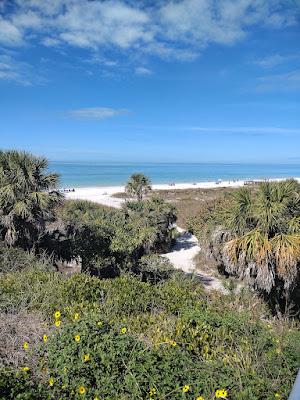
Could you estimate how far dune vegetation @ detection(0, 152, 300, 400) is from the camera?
3.47 meters

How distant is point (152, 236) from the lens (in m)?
18.2

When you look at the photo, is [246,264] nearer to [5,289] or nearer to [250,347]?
[250,347]

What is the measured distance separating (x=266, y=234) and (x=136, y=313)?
4.61 meters

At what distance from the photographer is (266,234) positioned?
30.0 feet

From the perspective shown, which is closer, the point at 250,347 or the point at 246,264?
the point at 250,347

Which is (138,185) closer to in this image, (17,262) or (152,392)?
(17,262)

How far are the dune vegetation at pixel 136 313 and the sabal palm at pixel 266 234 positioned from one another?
29 millimetres

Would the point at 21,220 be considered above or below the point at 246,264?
above

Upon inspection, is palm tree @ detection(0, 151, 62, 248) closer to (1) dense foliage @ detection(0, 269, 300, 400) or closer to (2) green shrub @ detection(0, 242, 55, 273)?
(2) green shrub @ detection(0, 242, 55, 273)

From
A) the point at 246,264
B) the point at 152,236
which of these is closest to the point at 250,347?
the point at 246,264

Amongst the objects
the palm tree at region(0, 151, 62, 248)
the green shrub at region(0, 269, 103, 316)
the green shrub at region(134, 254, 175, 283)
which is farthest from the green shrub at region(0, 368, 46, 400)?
the green shrub at region(134, 254, 175, 283)

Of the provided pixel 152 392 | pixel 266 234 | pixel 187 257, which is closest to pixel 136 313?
pixel 152 392

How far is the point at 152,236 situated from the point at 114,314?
41.2ft

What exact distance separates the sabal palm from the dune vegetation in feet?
0.10
